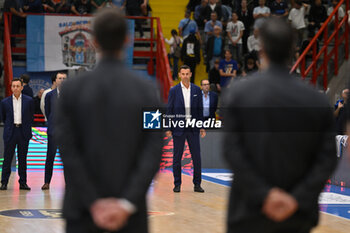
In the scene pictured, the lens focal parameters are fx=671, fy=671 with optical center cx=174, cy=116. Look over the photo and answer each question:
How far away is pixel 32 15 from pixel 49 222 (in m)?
11.9

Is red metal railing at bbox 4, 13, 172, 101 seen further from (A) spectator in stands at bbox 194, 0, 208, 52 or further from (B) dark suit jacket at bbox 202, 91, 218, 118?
(A) spectator in stands at bbox 194, 0, 208, 52

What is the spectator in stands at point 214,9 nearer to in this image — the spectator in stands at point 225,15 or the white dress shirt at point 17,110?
the spectator in stands at point 225,15

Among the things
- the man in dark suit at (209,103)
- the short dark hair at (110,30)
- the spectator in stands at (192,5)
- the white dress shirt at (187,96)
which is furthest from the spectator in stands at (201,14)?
the short dark hair at (110,30)

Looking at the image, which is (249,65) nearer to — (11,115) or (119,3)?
(119,3)

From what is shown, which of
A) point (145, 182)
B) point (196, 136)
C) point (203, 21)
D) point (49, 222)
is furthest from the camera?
point (203, 21)

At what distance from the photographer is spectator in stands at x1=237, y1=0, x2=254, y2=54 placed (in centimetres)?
2033

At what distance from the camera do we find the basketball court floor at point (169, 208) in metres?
7.80

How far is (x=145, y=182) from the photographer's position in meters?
3.30

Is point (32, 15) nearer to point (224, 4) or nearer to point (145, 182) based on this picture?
point (224, 4)

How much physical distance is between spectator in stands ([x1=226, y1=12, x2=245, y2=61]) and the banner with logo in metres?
2.89

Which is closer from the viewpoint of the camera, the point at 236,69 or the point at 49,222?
the point at 49,222

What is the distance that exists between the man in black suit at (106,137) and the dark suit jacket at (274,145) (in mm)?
456

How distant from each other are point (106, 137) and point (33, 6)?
1719 cm

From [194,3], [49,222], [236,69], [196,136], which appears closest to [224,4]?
[194,3]
